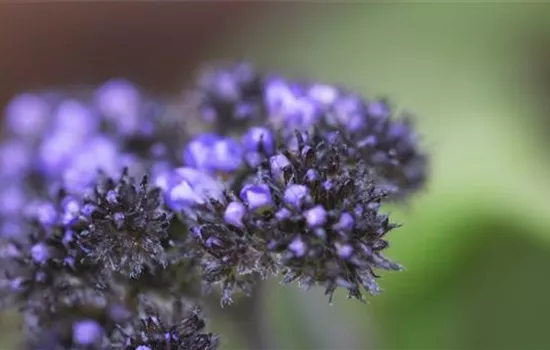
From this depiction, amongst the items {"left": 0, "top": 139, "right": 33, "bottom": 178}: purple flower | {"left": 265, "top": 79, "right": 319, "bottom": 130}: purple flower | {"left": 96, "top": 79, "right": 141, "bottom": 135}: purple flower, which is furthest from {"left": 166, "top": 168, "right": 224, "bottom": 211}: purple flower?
{"left": 0, "top": 139, "right": 33, "bottom": 178}: purple flower

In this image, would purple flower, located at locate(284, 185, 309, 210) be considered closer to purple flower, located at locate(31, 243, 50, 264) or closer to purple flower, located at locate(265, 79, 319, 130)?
purple flower, located at locate(265, 79, 319, 130)

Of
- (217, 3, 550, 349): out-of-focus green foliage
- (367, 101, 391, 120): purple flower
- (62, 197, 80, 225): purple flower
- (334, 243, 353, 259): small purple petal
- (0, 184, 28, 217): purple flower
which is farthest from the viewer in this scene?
(217, 3, 550, 349): out-of-focus green foliage

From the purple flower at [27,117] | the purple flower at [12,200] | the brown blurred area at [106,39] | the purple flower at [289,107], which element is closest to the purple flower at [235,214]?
the purple flower at [289,107]

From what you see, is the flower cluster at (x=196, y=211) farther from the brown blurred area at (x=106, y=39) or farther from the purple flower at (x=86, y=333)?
the brown blurred area at (x=106, y=39)

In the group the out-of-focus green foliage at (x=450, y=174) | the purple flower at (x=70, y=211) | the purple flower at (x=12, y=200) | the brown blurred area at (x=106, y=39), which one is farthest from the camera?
the brown blurred area at (x=106, y=39)

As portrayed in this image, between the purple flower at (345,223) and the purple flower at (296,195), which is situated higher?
the purple flower at (296,195)

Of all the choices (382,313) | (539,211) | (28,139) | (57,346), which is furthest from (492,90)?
(57,346)
